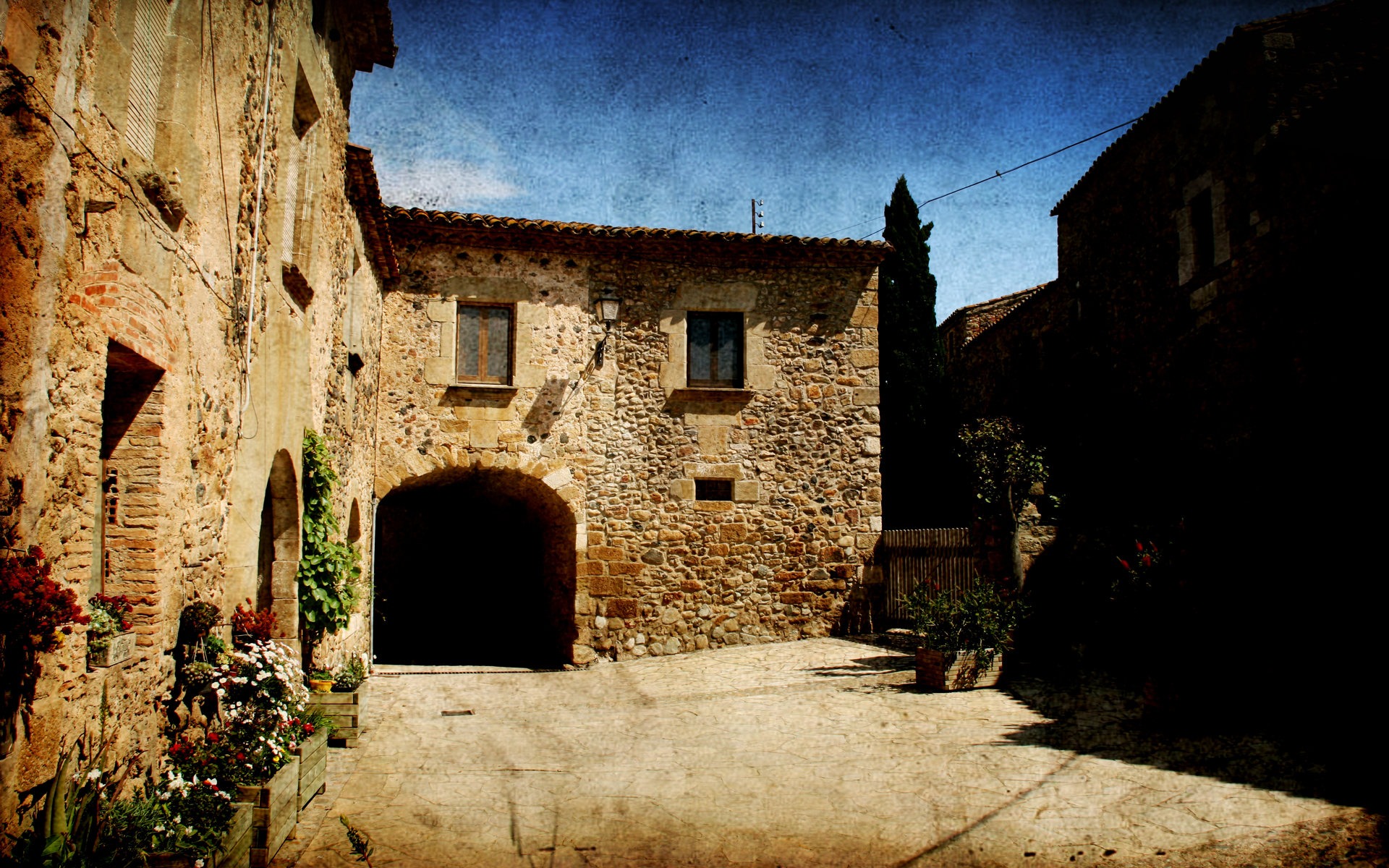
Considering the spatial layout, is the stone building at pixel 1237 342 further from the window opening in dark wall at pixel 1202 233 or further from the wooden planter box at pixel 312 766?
the wooden planter box at pixel 312 766

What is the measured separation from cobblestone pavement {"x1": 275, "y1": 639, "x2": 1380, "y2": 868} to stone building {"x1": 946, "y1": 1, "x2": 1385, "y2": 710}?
1.81 m

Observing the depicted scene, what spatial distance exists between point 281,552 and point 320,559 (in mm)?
468

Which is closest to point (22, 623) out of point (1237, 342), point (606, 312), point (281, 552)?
point (281, 552)

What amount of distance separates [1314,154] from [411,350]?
11.3 meters

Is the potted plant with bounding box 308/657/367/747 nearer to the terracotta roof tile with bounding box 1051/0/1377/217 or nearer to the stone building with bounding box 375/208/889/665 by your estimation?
the stone building with bounding box 375/208/889/665

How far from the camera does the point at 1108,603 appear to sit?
921 centimetres

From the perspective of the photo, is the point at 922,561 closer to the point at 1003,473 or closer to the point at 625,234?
the point at 1003,473

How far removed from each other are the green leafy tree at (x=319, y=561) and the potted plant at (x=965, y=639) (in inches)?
220

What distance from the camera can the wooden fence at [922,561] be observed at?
12.0 metres

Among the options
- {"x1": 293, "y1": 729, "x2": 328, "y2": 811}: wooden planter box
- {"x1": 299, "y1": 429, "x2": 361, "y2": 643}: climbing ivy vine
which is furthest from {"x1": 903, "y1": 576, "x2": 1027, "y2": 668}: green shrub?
{"x1": 293, "y1": 729, "x2": 328, "y2": 811}: wooden planter box

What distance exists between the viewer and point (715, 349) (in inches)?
509

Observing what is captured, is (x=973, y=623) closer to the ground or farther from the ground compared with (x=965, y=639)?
farther from the ground

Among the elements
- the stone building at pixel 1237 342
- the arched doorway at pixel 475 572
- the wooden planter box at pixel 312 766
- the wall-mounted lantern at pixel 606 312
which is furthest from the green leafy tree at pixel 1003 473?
the wooden planter box at pixel 312 766

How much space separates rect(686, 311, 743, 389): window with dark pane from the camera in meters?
12.9
